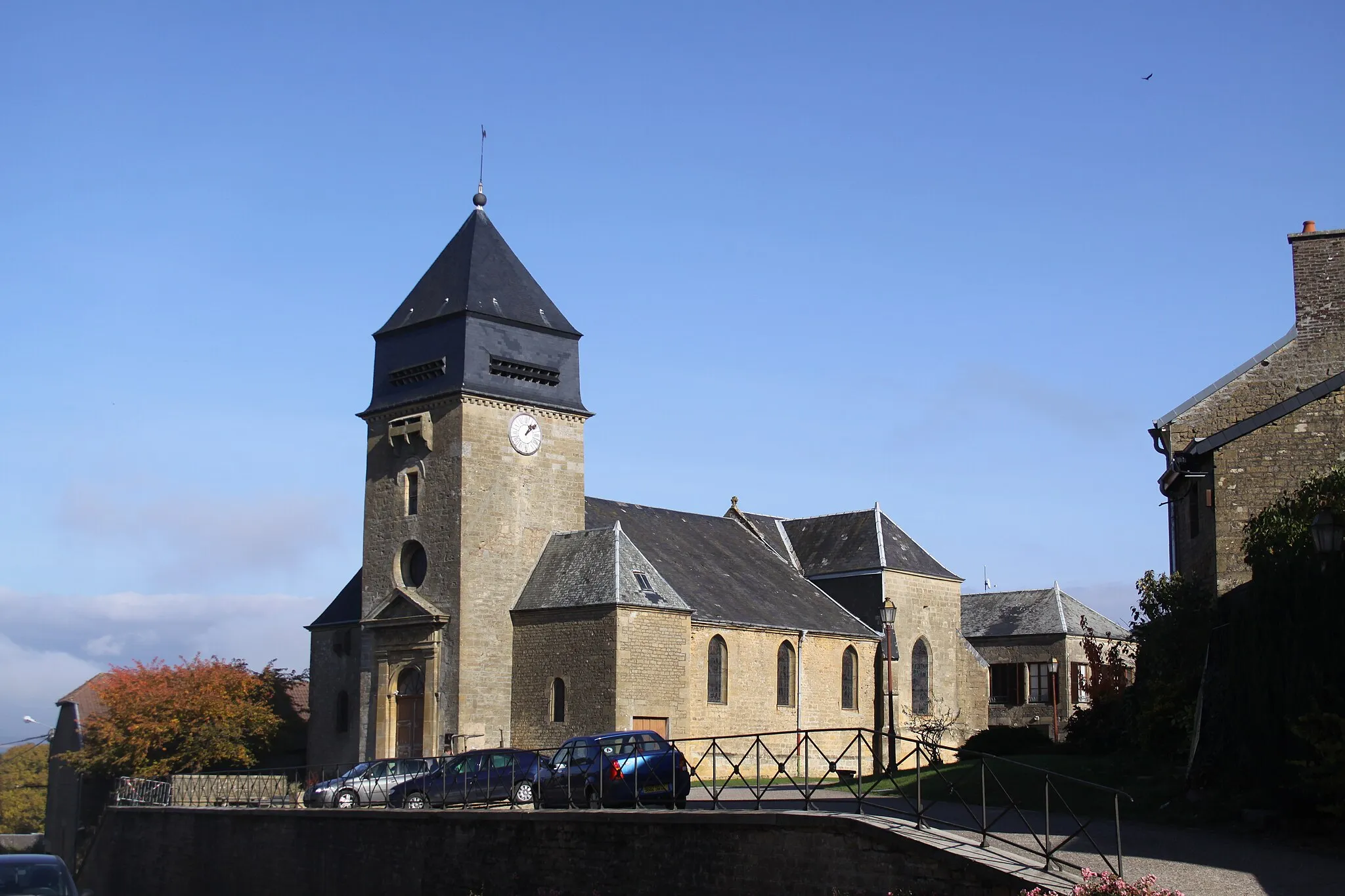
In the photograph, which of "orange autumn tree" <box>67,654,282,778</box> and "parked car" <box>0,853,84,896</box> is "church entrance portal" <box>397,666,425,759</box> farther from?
"parked car" <box>0,853,84,896</box>

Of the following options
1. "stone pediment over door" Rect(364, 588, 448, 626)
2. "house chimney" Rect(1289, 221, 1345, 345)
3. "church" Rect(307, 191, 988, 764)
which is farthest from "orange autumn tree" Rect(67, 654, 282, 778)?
"house chimney" Rect(1289, 221, 1345, 345)

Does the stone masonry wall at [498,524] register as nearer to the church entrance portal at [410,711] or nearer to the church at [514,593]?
the church at [514,593]

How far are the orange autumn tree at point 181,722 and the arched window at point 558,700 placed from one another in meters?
10.6

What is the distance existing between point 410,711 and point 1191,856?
22.8 metres

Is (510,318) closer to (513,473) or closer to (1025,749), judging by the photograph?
(513,473)

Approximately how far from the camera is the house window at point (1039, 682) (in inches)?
2228

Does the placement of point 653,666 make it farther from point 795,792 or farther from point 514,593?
point 795,792

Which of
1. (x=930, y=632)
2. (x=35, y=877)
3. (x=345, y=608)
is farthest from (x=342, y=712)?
(x=35, y=877)

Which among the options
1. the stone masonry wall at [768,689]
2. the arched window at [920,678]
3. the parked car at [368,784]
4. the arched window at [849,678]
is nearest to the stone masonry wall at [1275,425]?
the stone masonry wall at [768,689]

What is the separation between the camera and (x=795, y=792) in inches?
1030

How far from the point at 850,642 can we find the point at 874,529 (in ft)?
13.5

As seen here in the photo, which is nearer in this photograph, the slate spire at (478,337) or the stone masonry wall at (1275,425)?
the stone masonry wall at (1275,425)

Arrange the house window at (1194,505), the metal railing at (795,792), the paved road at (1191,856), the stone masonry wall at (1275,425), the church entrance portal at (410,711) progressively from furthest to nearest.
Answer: the church entrance portal at (410,711) < the house window at (1194,505) < the stone masonry wall at (1275,425) < the metal railing at (795,792) < the paved road at (1191,856)

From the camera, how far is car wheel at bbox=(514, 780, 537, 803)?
23.7 meters
